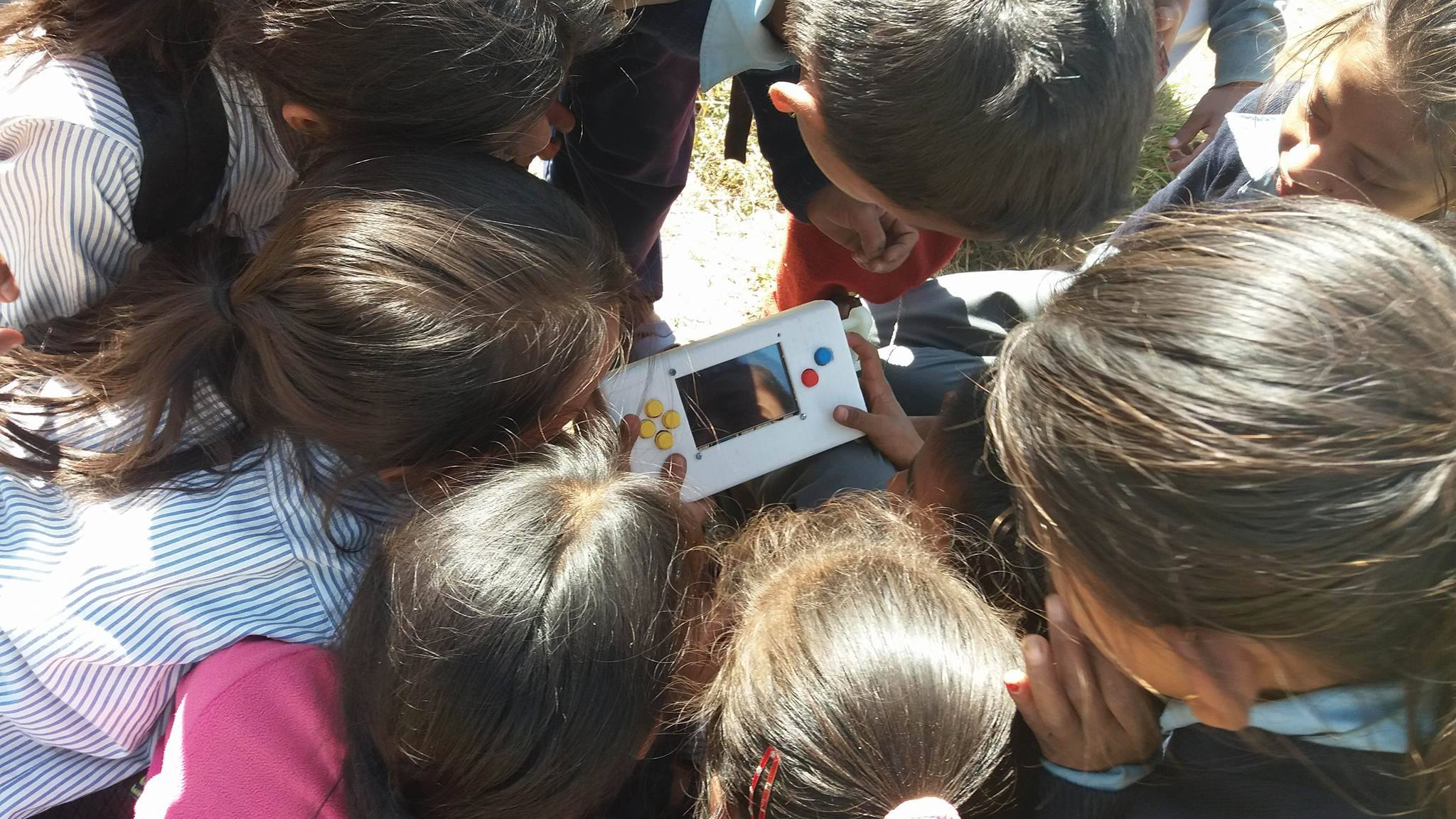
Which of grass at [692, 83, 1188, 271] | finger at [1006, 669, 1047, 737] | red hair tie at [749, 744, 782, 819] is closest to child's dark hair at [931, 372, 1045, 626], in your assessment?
finger at [1006, 669, 1047, 737]

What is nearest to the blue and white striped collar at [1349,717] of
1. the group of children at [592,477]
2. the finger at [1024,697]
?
the group of children at [592,477]

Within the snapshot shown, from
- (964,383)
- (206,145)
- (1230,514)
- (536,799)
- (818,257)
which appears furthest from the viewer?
(818,257)

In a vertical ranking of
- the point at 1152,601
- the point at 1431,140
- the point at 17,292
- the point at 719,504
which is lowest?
the point at 719,504

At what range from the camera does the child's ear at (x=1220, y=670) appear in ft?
1.50

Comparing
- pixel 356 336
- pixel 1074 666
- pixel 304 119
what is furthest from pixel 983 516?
pixel 304 119

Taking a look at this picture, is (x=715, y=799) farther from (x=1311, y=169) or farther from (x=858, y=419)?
(x=1311, y=169)

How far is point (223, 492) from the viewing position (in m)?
0.62

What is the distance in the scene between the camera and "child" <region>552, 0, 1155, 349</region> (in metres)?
0.59

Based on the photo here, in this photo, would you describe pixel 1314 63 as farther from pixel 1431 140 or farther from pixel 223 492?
pixel 223 492

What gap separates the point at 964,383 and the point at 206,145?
0.67m

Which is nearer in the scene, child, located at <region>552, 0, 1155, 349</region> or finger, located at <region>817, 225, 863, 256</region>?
child, located at <region>552, 0, 1155, 349</region>

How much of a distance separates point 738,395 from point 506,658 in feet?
1.33

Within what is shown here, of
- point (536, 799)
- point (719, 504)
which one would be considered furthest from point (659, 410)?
point (536, 799)

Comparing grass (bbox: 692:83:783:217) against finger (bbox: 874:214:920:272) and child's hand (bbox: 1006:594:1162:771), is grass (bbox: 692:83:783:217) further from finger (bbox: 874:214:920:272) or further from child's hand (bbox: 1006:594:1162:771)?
child's hand (bbox: 1006:594:1162:771)
